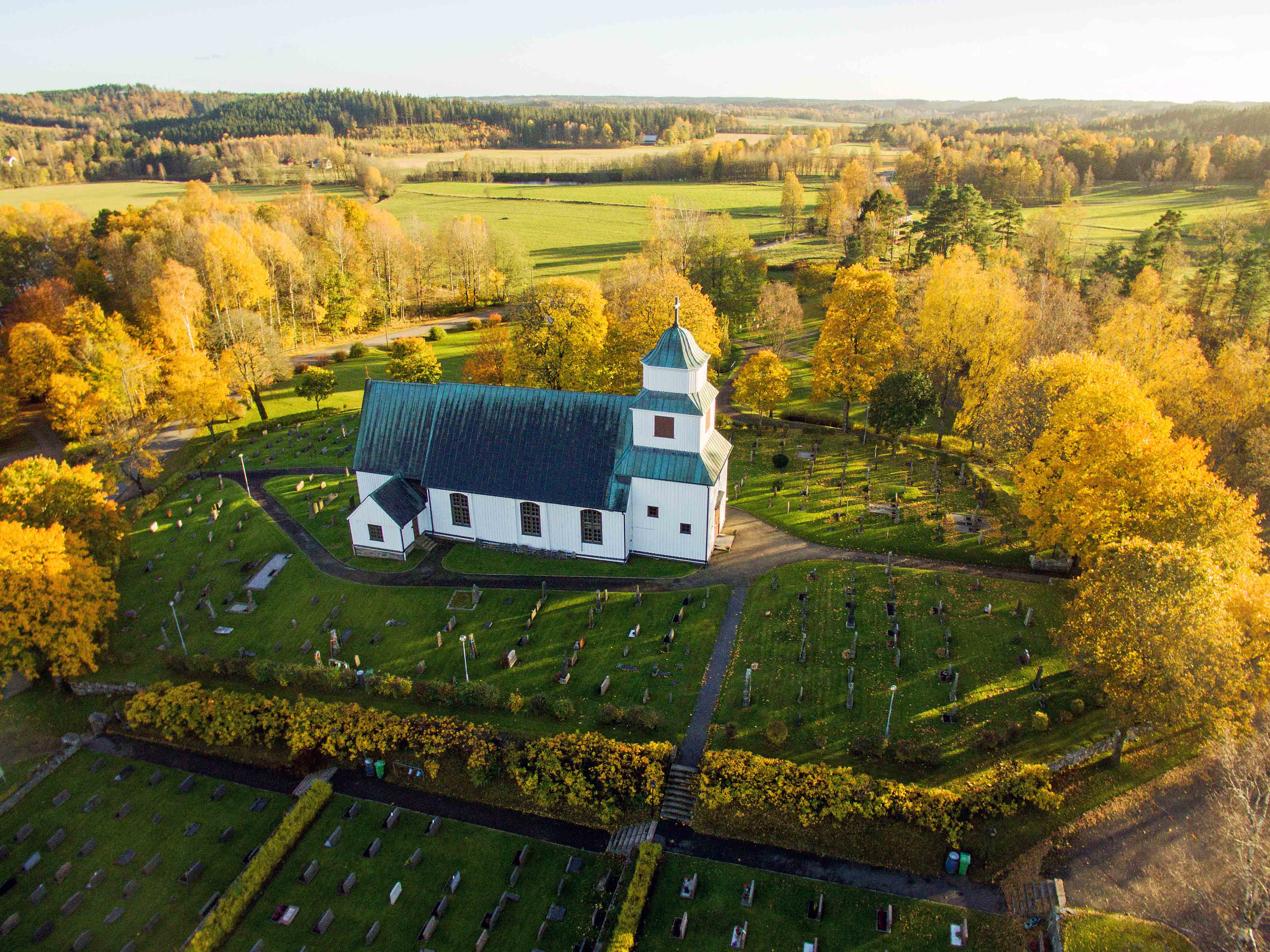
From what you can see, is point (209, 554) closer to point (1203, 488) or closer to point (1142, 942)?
point (1142, 942)

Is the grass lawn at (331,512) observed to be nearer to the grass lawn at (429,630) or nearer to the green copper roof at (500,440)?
the grass lawn at (429,630)

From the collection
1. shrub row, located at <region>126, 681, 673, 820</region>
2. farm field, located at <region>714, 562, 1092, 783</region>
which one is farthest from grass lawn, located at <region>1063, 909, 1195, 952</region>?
shrub row, located at <region>126, 681, 673, 820</region>

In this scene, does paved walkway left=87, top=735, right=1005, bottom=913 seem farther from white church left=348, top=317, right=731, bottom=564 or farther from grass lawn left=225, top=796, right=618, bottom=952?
white church left=348, top=317, right=731, bottom=564

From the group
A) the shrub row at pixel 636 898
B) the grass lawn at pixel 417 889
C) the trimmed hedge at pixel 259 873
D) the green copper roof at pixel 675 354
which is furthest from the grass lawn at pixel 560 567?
the shrub row at pixel 636 898

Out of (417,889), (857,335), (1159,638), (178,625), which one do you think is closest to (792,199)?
(857,335)

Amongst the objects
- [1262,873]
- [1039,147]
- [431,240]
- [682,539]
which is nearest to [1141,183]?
[1039,147]
